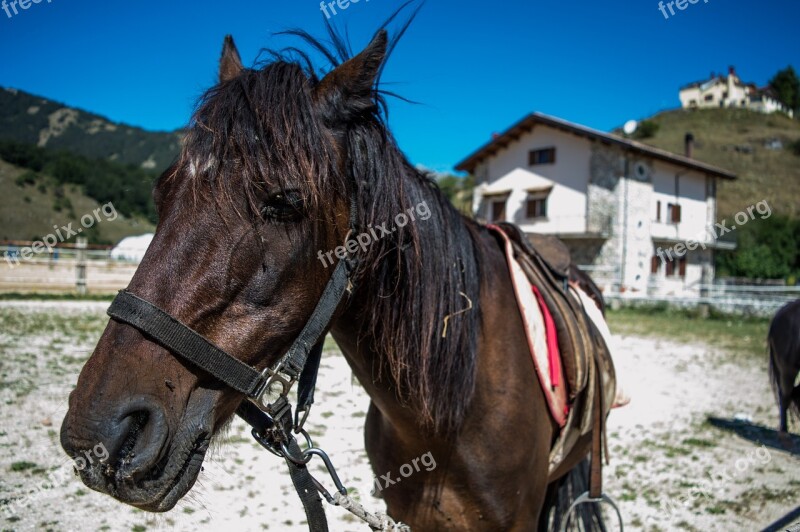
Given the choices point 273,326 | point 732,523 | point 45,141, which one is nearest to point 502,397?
point 273,326

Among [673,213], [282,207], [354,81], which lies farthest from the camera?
[673,213]

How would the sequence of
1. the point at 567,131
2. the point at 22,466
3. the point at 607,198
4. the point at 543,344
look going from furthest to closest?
the point at 567,131 → the point at 607,198 → the point at 22,466 → the point at 543,344

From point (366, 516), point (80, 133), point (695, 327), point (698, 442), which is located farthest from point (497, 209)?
point (80, 133)

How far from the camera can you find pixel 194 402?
46.6 inches

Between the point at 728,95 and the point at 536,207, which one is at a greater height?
the point at 728,95

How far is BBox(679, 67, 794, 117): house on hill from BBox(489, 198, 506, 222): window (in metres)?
87.6

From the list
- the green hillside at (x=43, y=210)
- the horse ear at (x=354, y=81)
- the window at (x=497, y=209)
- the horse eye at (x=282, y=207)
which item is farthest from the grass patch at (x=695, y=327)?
the green hillside at (x=43, y=210)

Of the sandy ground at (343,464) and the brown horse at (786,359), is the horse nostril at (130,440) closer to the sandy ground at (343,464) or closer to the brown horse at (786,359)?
the sandy ground at (343,464)

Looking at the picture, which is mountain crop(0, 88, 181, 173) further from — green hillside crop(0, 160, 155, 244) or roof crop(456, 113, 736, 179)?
roof crop(456, 113, 736, 179)

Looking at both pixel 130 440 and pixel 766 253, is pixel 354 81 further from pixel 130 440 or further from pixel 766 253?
pixel 766 253

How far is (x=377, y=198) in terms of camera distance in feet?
5.00

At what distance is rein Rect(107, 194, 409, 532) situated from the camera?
1140 millimetres

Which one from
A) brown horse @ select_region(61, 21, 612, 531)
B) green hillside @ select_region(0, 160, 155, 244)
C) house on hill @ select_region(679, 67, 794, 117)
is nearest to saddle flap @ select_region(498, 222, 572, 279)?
brown horse @ select_region(61, 21, 612, 531)

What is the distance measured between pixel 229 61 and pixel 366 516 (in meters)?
1.79
